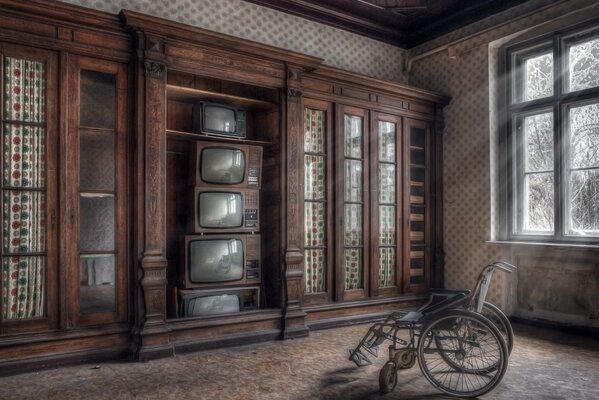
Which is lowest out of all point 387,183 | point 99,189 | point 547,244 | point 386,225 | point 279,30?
point 547,244

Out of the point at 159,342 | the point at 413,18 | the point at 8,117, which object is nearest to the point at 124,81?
the point at 8,117

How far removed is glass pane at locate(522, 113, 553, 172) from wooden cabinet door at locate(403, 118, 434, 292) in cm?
97

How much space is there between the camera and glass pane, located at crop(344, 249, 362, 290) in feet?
14.7

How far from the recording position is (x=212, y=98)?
13.6ft

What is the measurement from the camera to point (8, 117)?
300 cm

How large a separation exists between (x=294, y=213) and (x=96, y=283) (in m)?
1.64

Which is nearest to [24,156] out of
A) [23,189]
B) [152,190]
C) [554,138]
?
[23,189]

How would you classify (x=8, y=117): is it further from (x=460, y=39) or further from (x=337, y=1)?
(x=460, y=39)

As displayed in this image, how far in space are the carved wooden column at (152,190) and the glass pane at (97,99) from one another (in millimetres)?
199

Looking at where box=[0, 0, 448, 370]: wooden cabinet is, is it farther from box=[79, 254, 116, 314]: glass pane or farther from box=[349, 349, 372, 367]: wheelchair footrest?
box=[349, 349, 372, 367]: wheelchair footrest

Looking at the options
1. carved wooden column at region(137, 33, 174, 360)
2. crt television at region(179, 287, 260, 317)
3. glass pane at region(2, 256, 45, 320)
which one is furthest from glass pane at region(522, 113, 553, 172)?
glass pane at region(2, 256, 45, 320)

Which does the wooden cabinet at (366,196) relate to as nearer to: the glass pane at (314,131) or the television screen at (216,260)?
the glass pane at (314,131)

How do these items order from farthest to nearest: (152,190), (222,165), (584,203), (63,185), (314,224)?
(314,224) < (584,203) < (222,165) < (152,190) < (63,185)

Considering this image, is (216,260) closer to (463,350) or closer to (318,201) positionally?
(318,201)
